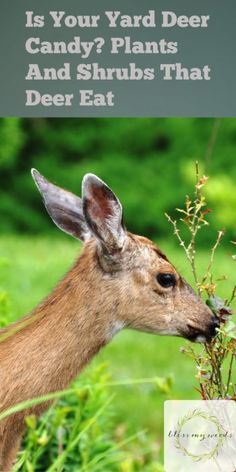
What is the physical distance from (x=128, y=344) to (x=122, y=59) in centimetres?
267

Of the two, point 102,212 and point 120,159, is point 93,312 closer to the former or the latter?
point 102,212

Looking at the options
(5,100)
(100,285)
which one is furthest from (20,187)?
(100,285)

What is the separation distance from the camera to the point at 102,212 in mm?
3127

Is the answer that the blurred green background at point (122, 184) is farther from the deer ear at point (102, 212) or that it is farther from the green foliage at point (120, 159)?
the deer ear at point (102, 212)

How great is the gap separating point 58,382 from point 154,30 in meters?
1.86

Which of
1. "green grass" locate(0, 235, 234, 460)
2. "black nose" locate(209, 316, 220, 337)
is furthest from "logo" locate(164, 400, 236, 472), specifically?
"green grass" locate(0, 235, 234, 460)

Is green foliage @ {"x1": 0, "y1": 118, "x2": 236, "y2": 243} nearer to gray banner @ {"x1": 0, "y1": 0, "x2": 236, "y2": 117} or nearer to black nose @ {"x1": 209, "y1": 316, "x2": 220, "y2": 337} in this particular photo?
gray banner @ {"x1": 0, "y1": 0, "x2": 236, "y2": 117}

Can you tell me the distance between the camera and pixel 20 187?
9836 millimetres

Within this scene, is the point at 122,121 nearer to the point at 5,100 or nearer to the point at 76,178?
the point at 76,178

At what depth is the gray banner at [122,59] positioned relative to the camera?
461 cm

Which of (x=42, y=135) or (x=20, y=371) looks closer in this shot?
(x=20, y=371)

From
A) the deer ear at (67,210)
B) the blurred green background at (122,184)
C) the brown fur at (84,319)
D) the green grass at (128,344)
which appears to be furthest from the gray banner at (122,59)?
the blurred green background at (122,184)

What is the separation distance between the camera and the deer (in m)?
3.11

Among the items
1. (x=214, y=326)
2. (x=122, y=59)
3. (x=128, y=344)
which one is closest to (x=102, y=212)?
(x=214, y=326)
